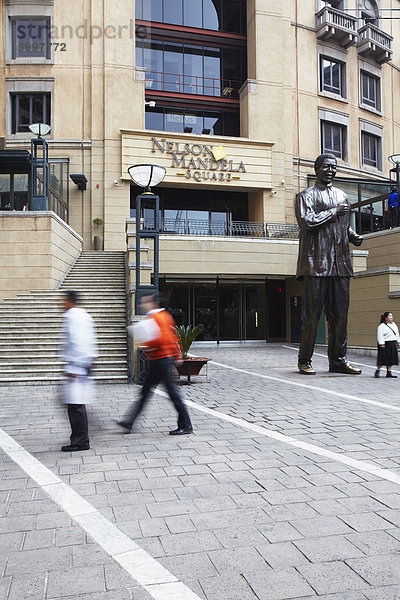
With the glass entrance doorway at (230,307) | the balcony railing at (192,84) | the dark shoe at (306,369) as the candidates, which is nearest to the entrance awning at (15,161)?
the glass entrance doorway at (230,307)

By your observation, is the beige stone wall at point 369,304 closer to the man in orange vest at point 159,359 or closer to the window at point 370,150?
the man in orange vest at point 159,359

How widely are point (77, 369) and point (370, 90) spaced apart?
31.4 m

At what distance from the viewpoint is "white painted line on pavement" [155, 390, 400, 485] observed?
4738 millimetres

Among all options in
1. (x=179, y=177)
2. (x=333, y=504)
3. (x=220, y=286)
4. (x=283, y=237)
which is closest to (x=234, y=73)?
(x=179, y=177)

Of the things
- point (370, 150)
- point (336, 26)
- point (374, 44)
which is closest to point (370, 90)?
point (374, 44)

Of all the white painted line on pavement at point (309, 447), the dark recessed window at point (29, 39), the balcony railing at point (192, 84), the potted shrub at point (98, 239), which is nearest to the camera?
the white painted line on pavement at point (309, 447)

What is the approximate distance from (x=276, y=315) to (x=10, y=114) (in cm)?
1654

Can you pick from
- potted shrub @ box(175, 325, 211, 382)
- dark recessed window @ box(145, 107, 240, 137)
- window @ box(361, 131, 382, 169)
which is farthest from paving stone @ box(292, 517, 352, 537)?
window @ box(361, 131, 382, 169)

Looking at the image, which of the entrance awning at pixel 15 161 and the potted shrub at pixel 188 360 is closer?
the potted shrub at pixel 188 360

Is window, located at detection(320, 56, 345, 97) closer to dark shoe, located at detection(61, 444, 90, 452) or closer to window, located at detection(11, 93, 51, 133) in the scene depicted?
window, located at detection(11, 93, 51, 133)

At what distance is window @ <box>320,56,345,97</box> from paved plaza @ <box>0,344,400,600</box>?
26.2 metres

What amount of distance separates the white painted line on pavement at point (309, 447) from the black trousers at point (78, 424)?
215 cm

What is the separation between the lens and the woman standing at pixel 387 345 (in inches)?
463

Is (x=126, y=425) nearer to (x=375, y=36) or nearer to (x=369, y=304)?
(x=369, y=304)
